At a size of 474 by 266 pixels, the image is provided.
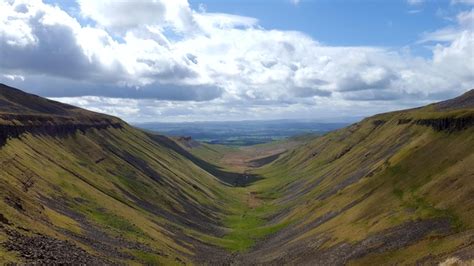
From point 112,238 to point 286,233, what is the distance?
2393 inches

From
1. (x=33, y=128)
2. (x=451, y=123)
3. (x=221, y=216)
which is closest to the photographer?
(x=451, y=123)

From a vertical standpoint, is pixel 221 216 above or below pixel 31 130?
below

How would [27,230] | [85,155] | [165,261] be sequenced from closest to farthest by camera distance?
[27,230] → [165,261] → [85,155]

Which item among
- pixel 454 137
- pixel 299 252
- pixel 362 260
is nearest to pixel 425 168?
pixel 454 137

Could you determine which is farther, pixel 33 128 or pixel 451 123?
pixel 33 128

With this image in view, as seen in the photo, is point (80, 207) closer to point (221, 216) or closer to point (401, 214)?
point (401, 214)

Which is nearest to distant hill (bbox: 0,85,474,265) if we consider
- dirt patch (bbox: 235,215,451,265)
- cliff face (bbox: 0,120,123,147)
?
dirt patch (bbox: 235,215,451,265)

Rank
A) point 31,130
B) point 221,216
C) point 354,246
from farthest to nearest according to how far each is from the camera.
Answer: point 221,216 < point 31,130 < point 354,246

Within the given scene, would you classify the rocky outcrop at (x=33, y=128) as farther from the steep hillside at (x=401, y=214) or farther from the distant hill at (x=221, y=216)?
the steep hillside at (x=401, y=214)

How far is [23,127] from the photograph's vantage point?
16062 centimetres

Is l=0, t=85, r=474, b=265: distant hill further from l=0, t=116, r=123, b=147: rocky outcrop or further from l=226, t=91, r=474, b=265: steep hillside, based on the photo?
l=0, t=116, r=123, b=147: rocky outcrop

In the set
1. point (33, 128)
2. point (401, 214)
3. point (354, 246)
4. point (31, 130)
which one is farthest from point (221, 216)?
point (354, 246)

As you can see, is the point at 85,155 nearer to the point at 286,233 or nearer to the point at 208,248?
the point at 208,248

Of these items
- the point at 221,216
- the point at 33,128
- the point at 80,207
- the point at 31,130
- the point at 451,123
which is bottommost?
the point at 221,216
